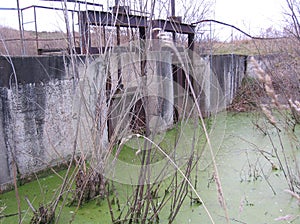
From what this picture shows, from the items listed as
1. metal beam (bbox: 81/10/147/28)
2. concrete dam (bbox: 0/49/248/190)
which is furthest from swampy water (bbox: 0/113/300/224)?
metal beam (bbox: 81/10/147/28)

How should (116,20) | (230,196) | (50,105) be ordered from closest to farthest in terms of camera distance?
(116,20) < (230,196) < (50,105)

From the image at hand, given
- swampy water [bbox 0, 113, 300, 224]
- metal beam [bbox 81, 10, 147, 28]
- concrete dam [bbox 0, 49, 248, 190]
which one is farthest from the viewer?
concrete dam [bbox 0, 49, 248, 190]

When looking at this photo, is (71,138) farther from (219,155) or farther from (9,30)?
(9,30)

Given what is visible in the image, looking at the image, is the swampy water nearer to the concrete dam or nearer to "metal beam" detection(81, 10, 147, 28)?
the concrete dam

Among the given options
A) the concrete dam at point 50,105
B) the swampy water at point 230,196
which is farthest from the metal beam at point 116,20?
the swampy water at point 230,196

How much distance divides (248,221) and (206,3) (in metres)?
4.02

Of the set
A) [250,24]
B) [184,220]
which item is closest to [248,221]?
[184,220]

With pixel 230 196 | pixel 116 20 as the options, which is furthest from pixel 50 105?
pixel 230 196

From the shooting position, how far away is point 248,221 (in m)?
2.44

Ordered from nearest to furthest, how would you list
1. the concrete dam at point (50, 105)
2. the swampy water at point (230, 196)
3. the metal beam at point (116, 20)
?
1. the metal beam at point (116, 20)
2. the swampy water at point (230, 196)
3. the concrete dam at point (50, 105)

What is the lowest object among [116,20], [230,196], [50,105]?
[230,196]

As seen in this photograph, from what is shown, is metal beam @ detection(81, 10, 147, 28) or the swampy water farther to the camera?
the swampy water

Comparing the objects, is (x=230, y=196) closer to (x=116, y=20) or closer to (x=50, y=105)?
(x=116, y=20)

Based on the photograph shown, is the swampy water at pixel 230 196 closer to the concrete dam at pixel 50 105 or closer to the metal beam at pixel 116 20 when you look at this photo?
the concrete dam at pixel 50 105
